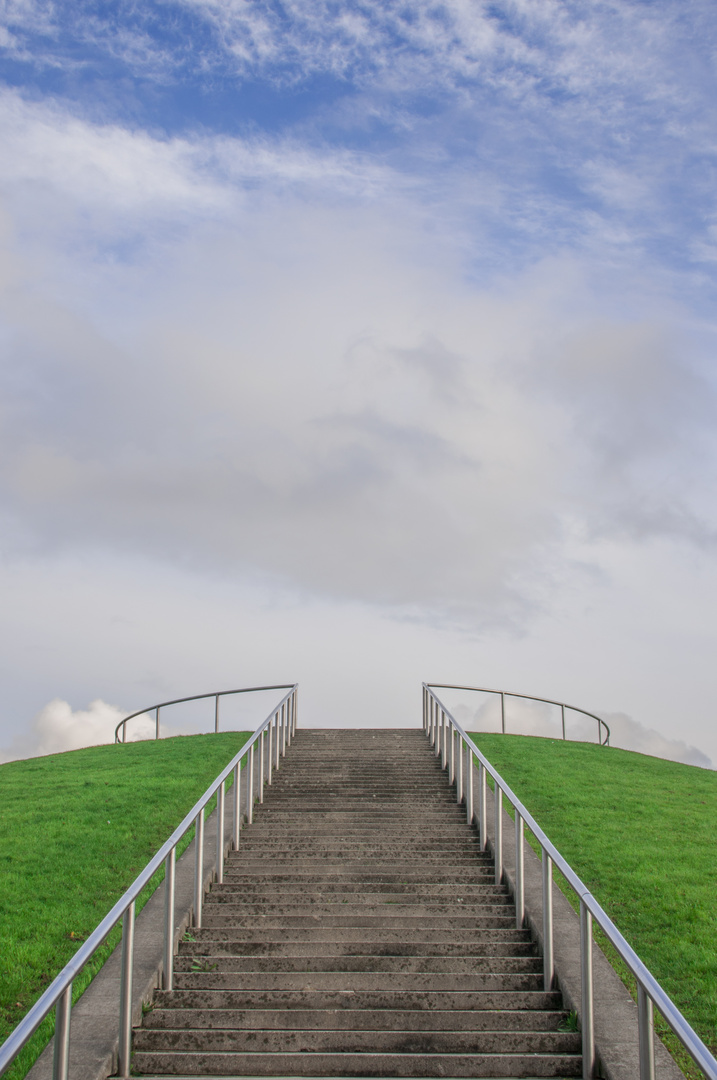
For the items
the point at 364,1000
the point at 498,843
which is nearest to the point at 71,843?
the point at 498,843

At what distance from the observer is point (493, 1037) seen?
5211 mm

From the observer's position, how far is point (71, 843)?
9617 mm

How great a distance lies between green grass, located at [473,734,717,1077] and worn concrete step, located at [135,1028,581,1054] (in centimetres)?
91

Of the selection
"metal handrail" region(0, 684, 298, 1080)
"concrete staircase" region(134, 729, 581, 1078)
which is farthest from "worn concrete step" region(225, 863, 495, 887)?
"metal handrail" region(0, 684, 298, 1080)

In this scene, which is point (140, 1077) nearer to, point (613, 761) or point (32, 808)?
point (32, 808)

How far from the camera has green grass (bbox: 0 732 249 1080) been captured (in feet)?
21.3

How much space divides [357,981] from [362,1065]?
0.93 meters

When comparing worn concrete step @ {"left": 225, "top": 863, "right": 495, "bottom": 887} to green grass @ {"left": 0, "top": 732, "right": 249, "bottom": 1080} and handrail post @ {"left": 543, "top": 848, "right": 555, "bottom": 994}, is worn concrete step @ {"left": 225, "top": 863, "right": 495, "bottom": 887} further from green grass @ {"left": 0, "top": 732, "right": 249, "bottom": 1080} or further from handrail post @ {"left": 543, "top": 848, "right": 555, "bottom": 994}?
handrail post @ {"left": 543, "top": 848, "right": 555, "bottom": 994}

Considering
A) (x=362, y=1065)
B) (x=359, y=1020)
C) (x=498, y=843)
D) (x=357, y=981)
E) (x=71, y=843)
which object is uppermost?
(x=498, y=843)

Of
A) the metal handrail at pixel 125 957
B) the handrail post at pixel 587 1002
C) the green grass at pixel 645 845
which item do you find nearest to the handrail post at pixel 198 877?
the metal handrail at pixel 125 957

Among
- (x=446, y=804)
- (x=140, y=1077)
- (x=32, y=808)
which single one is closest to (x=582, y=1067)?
(x=140, y=1077)

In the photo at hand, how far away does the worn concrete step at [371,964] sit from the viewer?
611cm

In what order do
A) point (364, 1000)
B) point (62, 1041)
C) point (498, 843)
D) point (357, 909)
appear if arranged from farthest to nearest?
point (498, 843) → point (357, 909) → point (364, 1000) → point (62, 1041)

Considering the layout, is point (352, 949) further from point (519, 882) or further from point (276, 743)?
point (276, 743)
